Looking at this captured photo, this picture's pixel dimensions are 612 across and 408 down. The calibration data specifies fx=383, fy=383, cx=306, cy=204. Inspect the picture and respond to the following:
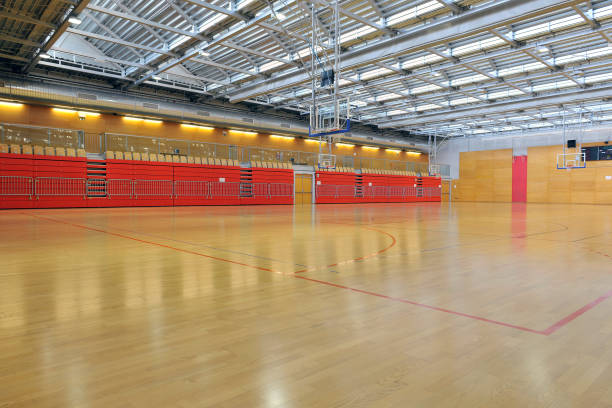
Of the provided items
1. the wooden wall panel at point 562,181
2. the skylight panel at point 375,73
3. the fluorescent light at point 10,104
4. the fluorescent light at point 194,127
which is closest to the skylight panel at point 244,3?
the skylight panel at point 375,73

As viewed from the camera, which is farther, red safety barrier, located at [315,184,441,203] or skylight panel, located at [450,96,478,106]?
red safety barrier, located at [315,184,441,203]

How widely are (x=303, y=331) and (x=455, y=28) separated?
12.2m

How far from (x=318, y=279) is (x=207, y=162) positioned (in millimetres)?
19185

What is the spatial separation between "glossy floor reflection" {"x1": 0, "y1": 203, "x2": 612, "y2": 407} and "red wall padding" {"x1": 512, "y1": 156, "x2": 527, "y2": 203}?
104 ft

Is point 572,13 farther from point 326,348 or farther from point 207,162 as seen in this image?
point 207,162

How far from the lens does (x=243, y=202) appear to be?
2262cm

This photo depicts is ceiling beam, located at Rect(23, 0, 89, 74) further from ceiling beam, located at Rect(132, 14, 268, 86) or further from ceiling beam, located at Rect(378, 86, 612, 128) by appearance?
ceiling beam, located at Rect(378, 86, 612, 128)

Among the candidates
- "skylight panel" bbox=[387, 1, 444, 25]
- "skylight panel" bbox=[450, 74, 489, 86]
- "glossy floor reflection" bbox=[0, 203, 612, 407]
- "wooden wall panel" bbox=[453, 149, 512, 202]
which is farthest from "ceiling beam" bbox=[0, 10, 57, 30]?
"wooden wall panel" bbox=[453, 149, 512, 202]

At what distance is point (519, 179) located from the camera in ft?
107

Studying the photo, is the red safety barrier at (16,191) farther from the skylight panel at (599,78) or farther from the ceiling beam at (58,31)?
the skylight panel at (599,78)

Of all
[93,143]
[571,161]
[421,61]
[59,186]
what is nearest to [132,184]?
[93,143]

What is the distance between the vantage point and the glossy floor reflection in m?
1.59

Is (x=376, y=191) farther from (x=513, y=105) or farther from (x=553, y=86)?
(x=553, y=86)

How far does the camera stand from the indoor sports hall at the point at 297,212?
5.94 ft
